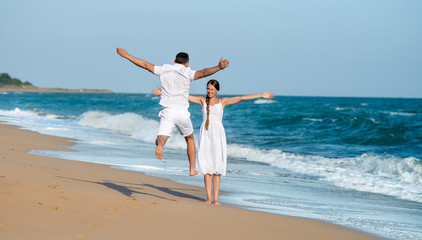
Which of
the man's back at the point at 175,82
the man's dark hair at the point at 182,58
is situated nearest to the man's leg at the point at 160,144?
the man's back at the point at 175,82

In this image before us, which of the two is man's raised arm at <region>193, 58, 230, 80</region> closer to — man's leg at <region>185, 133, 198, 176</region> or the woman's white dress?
the woman's white dress

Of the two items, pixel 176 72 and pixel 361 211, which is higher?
pixel 176 72

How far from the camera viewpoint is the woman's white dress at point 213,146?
680 cm

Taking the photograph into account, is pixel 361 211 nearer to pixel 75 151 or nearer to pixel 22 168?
pixel 22 168

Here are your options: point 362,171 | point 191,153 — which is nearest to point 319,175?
point 362,171

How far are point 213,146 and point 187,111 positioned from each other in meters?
0.66

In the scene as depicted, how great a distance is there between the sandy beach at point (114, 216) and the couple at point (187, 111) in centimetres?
73

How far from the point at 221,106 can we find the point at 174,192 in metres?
1.73

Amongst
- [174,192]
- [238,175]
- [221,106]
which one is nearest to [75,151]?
[238,175]

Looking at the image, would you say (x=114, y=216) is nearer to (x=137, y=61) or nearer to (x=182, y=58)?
(x=137, y=61)

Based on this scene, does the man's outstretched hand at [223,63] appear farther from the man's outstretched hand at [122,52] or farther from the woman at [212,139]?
the man's outstretched hand at [122,52]

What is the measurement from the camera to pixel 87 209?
5059 mm

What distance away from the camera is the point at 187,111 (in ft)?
21.6

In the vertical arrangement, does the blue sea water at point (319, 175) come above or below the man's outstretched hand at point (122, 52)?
below
